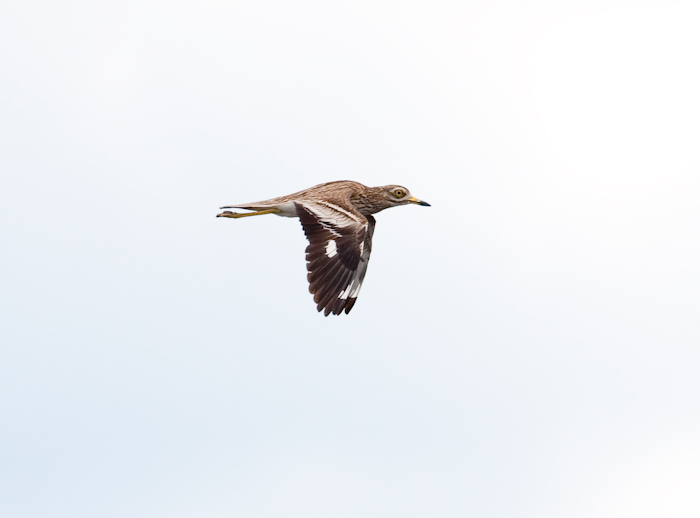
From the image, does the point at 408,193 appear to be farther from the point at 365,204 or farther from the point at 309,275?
the point at 309,275

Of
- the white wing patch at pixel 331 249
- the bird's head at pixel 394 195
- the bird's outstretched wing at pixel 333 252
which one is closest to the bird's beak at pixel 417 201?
the bird's head at pixel 394 195

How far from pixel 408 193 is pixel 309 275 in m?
5.56

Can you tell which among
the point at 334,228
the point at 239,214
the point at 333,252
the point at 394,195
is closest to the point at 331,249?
the point at 333,252

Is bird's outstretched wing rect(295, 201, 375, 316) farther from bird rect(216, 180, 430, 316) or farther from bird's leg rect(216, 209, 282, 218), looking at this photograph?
bird's leg rect(216, 209, 282, 218)

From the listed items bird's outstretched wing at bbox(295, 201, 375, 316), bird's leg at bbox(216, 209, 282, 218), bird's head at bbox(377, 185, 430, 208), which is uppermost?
bird's head at bbox(377, 185, 430, 208)

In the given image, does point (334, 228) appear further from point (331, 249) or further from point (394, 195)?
point (394, 195)

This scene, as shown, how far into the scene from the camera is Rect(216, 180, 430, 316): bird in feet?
59.2

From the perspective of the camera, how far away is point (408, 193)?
75.2 ft

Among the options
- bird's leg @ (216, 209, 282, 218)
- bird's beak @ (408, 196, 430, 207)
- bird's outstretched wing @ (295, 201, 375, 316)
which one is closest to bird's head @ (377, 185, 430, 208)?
bird's beak @ (408, 196, 430, 207)

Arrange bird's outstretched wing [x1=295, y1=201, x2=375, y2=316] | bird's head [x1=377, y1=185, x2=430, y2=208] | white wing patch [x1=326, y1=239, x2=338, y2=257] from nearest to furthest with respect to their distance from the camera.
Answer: bird's outstretched wing [x1=295, y1=201, x2=375, y2=316] < white wing patch [x1=326, y1=239, x2=338, y2=257] < bird's head [x1=377, y1=185, x2=430, y2=208]

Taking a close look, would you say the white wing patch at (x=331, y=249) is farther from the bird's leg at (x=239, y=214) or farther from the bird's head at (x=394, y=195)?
the bird's head at (x=394, y=195)

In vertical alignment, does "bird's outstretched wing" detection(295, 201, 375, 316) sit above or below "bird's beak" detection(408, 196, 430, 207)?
below

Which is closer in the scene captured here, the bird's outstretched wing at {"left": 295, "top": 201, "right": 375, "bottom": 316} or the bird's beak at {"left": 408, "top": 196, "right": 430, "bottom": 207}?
the bird's outstretched wing at {"left": 295, "top": 201, "right": 375, "bottom": 316}

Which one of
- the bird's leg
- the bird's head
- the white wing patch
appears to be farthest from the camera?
the bird's head
